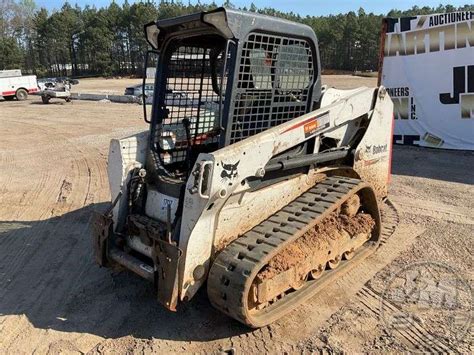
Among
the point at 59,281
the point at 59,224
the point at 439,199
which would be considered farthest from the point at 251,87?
the point at 439,199

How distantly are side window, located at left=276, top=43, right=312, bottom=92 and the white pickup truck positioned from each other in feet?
99.4

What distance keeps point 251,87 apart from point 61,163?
7390 mm

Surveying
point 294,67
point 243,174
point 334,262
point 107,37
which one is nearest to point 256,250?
point 243,174

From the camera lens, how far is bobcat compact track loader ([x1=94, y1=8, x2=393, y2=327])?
3.51 metres

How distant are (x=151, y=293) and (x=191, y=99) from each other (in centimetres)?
195

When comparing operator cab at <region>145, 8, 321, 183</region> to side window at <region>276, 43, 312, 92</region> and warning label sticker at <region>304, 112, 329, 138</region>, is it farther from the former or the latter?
warning label sticker at <region>304, 112, 329, 138</region>

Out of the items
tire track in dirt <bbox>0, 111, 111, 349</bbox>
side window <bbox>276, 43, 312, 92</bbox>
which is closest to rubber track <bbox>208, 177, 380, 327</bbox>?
side window <bbox>276, 43, 312, 92</bbox>

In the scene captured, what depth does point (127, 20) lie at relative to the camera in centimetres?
7275

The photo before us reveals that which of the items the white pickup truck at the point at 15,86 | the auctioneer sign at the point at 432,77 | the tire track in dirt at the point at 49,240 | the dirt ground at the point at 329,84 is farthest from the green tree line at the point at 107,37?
the tire track in dirt at the point at 49,240

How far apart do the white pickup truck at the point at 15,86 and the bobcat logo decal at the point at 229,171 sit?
101 feet

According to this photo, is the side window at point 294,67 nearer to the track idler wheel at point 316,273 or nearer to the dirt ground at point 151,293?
the track idler wheel at point 316,273

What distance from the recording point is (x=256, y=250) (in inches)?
141

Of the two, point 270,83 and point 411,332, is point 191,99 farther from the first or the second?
point 411,332

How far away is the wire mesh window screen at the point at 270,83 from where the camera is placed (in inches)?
150
